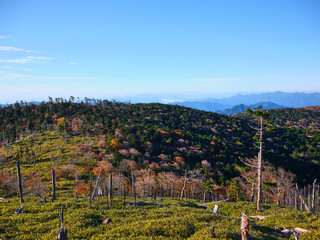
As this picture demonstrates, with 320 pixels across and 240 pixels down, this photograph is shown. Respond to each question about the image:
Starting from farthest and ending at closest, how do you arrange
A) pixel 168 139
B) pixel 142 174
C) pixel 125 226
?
pixel 168 139 → pixel 142 174 → pixel 125 226

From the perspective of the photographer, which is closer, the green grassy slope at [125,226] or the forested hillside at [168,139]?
the green grassy slope at [125,226]

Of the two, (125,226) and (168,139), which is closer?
(125,226)

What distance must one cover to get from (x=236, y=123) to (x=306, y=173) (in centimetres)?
7121

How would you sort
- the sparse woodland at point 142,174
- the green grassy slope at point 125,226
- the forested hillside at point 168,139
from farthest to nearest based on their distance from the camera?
1. the forested hillside at point 168,139
2. the sparse woodland at point 142,174
3. the green grassy slope at point 125,226

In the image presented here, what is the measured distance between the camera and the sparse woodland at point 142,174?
18906 mm

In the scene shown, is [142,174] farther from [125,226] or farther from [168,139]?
[125,226]

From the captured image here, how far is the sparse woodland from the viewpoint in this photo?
62.0ft

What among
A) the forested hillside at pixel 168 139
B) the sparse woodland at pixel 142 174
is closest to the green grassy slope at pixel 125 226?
the sparse woodland at pixel 142 174

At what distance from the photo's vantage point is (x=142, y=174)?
76.4 meters

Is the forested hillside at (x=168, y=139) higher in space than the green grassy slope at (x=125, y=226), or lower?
lower

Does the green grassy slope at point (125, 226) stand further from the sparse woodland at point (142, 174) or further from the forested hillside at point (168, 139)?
the forested hillside at point (168, 139)

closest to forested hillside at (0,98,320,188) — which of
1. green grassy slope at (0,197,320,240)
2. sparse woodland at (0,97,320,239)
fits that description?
sparse woodland at (0,97,320,239)

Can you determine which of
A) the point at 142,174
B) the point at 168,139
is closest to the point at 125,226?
the point at 142,174

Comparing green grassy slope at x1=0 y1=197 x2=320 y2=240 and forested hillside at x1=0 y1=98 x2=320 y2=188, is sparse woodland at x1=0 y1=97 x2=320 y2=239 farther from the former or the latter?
forested hillside at x1=0 y1=98 x2=320 y2=188
